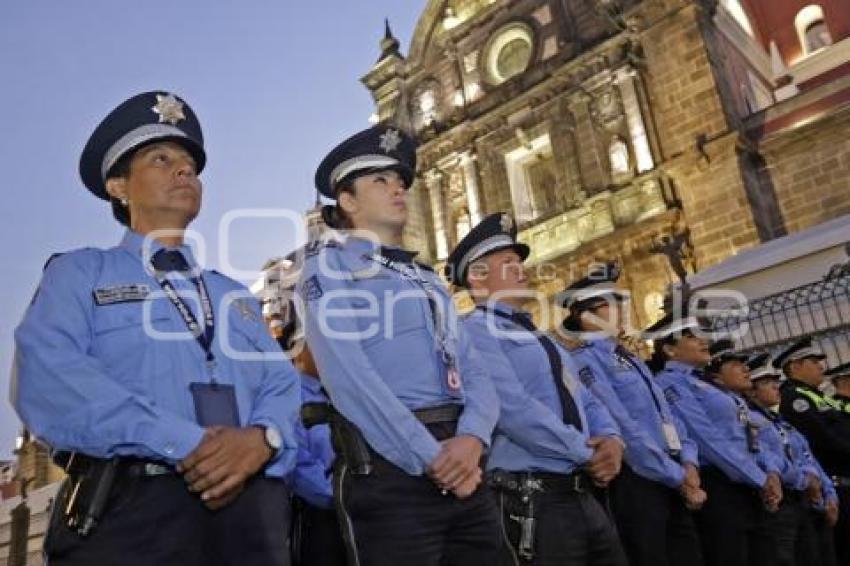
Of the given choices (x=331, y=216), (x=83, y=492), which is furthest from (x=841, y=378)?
(x=83, y=492)

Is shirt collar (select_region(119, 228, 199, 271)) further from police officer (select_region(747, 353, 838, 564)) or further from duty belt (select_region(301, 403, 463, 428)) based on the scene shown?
police officer (select_region(747, 353, 838, 564))

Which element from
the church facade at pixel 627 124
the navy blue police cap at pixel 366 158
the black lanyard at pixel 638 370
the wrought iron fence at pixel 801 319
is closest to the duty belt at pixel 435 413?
the navy blue police cap at pixel 366 158

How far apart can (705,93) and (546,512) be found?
1564cm

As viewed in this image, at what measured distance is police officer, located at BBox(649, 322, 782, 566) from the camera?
484 cm

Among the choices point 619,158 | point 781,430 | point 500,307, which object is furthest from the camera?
point 619,158

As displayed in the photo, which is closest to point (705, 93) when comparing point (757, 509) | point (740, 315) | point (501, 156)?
point (501, 156)

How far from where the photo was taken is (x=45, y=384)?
1.95 metres

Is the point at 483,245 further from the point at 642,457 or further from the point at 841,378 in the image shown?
the point at 841,378

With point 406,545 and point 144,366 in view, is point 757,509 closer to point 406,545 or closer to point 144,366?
point 406,545

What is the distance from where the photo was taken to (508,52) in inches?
836

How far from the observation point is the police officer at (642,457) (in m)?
4.14

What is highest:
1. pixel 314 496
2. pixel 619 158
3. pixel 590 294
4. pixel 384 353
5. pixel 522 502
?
pixel 619 158

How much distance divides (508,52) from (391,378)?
20.2 metres

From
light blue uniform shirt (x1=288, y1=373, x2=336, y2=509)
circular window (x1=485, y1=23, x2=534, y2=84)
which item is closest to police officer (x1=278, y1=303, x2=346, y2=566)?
light blue uniform shirt (x1=288, y1=373, x2=336, y2=509)
